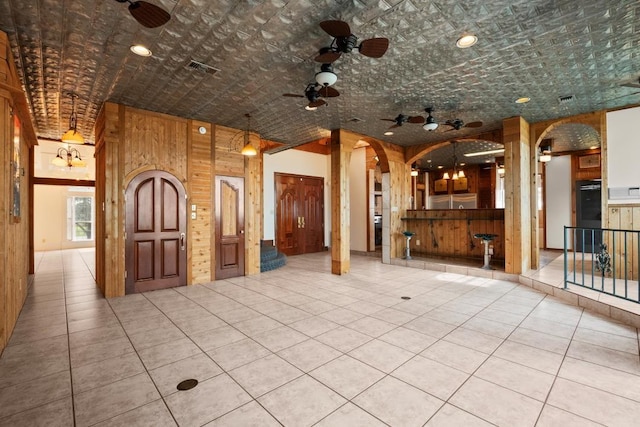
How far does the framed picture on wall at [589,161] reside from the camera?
855 centimetres

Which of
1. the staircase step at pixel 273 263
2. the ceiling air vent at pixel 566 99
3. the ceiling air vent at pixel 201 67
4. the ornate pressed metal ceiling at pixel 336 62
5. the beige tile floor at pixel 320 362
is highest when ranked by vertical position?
the ceiling air vent at pixel 201 67

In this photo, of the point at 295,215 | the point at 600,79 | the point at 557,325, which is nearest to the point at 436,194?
the point at 295,215

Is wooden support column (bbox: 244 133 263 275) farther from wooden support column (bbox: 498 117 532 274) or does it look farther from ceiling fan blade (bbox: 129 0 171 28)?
wooden support column (bbox: 498 117 532 274)

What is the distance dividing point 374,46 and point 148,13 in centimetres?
195

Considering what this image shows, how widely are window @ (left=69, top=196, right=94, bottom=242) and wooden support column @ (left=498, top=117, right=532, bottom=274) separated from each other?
1516 cm

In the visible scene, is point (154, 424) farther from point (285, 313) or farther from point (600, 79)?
point (600, 79)

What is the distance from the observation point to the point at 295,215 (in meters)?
9.72

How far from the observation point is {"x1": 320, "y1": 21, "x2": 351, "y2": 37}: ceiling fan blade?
98.2 inches

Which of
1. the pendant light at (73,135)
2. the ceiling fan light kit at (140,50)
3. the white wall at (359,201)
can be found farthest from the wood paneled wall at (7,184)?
the white wall at (359,201)

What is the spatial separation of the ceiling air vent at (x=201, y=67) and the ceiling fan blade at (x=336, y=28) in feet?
6.19

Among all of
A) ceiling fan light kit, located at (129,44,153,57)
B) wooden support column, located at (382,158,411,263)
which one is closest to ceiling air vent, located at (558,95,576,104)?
wooden support column, located at (382,158,411,263)

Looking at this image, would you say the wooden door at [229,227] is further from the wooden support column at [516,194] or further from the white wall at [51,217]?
the white wall at [51,217]

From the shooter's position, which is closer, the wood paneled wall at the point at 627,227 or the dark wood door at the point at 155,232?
the wood paneled wall at the point at 627,227

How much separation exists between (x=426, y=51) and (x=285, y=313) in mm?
3726
